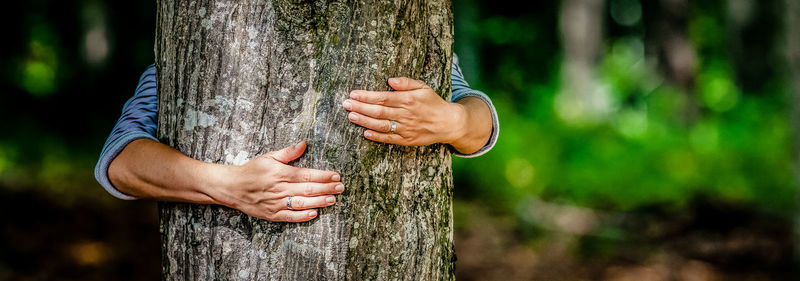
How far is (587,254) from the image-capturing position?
18.6 ft

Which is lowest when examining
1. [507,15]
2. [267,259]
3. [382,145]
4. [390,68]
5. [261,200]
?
[267,259]

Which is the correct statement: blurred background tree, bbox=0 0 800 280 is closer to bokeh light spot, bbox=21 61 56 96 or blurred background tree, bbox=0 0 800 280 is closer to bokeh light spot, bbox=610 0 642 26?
bokeh light spot, bbox=21 61 56 96

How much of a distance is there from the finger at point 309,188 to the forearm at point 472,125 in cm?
40

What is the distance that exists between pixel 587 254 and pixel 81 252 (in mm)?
4922

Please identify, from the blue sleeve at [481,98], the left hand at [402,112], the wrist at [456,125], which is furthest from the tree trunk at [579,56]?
the left hand at [402,112]

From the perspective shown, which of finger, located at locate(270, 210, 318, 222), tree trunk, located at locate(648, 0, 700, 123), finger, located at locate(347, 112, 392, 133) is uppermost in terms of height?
tree trunk, located at locate(648, 0, 700, 123)

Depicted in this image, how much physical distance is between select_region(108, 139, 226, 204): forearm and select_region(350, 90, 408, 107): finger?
0.42m

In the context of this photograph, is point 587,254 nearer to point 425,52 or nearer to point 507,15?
point 425,52

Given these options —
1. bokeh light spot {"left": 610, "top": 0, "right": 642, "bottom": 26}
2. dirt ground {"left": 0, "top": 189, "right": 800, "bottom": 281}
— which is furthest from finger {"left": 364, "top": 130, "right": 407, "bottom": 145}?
bokeh light spot {"left": 610, "top": 0, "right": 642, "bottom": 26}

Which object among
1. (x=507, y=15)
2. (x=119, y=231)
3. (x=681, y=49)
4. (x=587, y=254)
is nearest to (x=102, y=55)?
(x=119, y=231)

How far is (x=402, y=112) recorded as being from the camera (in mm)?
1565

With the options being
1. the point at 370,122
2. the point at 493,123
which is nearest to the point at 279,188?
the point at 370,122

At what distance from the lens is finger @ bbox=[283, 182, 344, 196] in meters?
1.53

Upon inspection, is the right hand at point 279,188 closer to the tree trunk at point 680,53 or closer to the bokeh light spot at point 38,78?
the tree trunk at point 680,53
